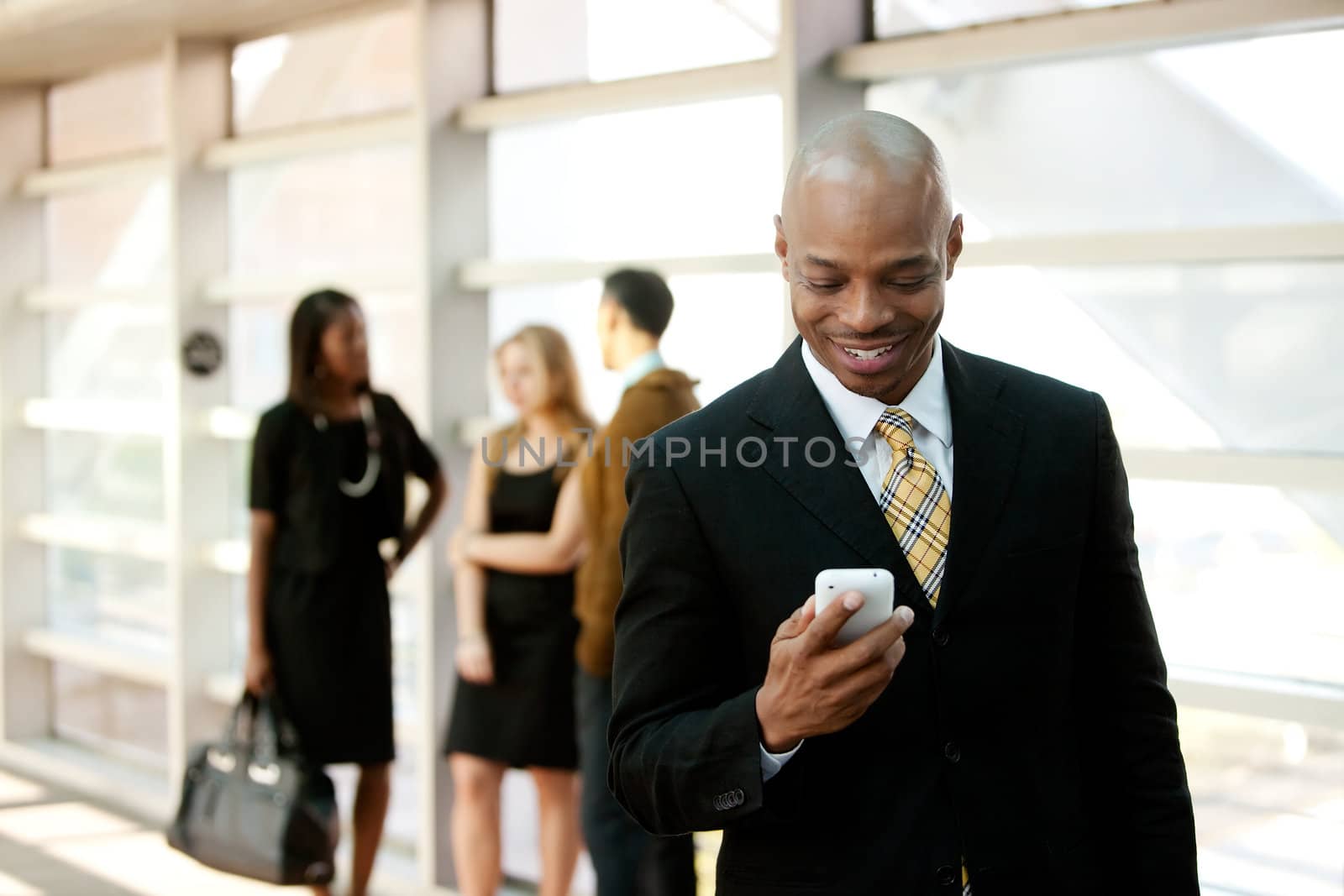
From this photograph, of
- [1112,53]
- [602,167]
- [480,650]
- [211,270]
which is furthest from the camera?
[211,270]

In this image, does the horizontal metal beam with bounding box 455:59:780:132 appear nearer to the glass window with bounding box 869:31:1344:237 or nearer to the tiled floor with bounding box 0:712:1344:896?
the glass window with bounding box 869:31:1344:237

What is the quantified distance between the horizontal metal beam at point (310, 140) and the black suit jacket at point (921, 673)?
381cm

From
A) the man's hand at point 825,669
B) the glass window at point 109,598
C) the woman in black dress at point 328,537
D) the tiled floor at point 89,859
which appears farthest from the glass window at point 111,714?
the man's hand at point 825,669

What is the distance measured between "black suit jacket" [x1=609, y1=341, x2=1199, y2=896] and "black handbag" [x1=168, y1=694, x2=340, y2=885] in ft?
9.53

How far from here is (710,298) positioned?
4.35m

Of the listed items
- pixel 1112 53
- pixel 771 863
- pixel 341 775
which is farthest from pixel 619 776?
pixel 341 775

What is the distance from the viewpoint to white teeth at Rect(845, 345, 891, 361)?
5.20ft

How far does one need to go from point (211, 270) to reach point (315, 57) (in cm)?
106

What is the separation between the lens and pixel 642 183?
4598 mm

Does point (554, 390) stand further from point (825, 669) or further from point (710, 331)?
point (825, 669)

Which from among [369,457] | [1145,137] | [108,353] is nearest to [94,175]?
[108,353]

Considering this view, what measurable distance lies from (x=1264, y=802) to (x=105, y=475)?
18.9 ft

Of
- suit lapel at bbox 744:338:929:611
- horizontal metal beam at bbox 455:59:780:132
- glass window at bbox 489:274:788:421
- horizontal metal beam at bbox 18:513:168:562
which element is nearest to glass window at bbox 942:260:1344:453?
glass window at bbox 489:274:788:421

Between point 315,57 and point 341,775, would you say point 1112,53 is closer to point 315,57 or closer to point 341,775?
point 315,57
